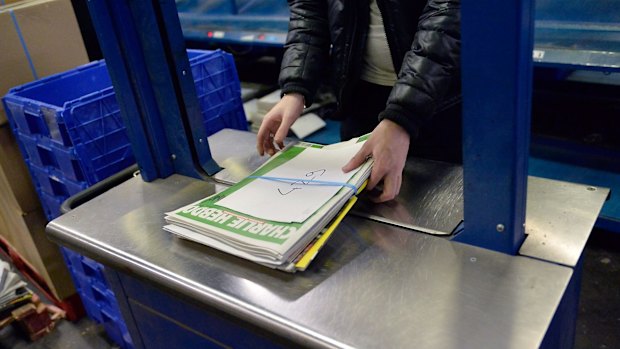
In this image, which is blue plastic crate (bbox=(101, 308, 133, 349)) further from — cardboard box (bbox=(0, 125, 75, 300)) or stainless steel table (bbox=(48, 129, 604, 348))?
stainless steel table (bbox=(48, 129, 604, 348))

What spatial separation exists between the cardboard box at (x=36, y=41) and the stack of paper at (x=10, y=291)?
2.17 feet

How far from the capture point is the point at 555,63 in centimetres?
187

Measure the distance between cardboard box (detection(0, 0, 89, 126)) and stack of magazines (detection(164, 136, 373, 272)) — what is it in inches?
46.7

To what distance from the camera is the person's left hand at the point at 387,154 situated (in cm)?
93

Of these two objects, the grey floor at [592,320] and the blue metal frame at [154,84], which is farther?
the grey floor at [592,320]

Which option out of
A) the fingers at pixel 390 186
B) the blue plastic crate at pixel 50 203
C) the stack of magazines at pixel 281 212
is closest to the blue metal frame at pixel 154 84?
the stack of magazines at pixel 281 212

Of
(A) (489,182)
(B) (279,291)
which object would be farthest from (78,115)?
(A) (489,182)

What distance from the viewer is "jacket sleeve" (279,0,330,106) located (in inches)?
48.1

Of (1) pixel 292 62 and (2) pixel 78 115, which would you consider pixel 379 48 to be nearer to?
(1) pixel 292 62

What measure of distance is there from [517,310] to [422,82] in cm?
42

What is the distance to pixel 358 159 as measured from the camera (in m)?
0.97

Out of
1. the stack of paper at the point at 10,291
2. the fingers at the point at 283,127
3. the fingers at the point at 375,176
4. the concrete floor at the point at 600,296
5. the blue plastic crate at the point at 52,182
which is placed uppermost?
the fingers at the point at 283,127

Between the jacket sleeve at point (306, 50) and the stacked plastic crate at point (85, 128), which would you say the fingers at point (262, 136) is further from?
the stacked plastic crate at point (85, 128)

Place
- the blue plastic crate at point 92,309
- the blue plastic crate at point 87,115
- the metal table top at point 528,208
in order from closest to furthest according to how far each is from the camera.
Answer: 1. the metal table top at point 528,208
2. the blue plastic crate at point 87,115
3. the blue plastic crate at point 92,309
